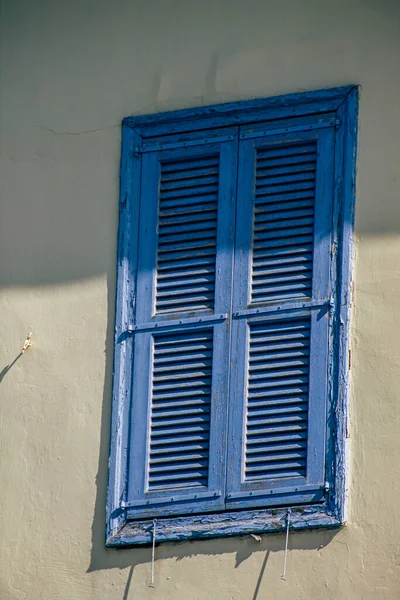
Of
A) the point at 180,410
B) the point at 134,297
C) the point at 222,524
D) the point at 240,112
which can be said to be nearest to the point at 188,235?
the point at 134,297

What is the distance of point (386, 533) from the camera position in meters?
7.80

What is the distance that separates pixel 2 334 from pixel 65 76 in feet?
4.34

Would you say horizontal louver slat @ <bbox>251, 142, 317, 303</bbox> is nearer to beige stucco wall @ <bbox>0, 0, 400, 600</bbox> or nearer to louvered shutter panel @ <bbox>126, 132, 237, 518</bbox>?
louvered shutter panel @ <bbox>126, 132, 237, 518</bbox>

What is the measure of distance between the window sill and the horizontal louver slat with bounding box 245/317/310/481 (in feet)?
0.58

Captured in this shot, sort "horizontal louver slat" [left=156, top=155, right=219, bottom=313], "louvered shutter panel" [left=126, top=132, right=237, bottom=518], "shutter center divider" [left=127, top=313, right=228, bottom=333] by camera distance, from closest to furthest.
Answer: "louvered shutter panel" [left=126, top=132, right=237, bottom=518] < "shutter center divider" [left=127, top=313, right=228, bottom=333] < "horizontal louver slat" [left=156, top=155, right=219, bottom=313]

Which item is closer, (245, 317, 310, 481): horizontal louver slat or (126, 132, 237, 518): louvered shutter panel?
(245, 317, 310, 481): horizontal louver slat

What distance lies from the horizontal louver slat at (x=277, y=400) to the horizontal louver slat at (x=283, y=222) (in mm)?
181

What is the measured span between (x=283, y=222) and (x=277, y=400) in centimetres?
82

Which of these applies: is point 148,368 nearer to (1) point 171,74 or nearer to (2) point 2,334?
(2) point 2,334

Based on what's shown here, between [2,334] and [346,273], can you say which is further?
[2,334]

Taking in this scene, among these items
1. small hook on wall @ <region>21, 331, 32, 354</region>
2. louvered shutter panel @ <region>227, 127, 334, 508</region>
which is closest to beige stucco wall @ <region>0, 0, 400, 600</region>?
small hook on wall @ <region>21, 331, 32, 354</region>

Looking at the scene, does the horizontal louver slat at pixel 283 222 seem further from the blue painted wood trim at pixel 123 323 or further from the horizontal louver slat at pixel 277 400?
the blue painted wood trim at pixel 123 323

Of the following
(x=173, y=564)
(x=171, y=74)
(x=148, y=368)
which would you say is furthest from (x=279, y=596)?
(x=171, y=74)

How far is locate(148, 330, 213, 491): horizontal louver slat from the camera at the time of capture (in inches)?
325
